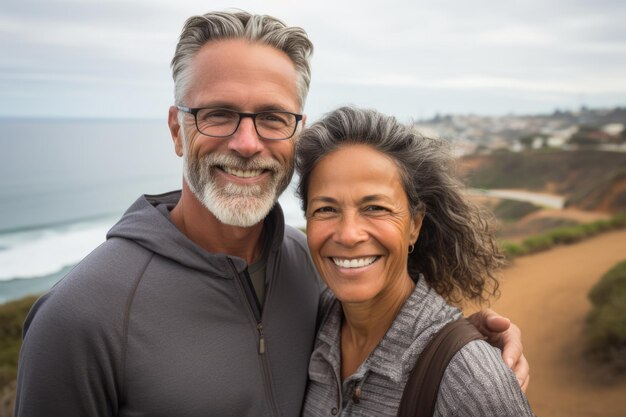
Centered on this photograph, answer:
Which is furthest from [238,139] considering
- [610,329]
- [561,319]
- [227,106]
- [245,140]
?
[561,319]

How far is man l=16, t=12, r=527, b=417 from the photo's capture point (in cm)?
192

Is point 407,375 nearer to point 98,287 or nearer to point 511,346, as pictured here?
point 511,346

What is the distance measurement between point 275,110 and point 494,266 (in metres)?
1.56

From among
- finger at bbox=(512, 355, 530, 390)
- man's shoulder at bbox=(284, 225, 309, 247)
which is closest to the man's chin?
man's shoulder at bbox=(284, 225, 309, 247)

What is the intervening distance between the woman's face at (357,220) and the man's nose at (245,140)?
34 cm

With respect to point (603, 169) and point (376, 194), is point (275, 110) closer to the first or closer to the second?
point (376, 194)

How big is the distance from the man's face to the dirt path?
22.6ft

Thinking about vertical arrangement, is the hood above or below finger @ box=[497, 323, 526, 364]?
above

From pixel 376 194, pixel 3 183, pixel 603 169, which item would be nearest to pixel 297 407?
pixel 376 194

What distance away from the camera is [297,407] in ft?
7.76

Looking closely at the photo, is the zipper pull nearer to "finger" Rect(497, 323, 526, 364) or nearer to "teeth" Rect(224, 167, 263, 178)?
"teeth" Rect(224, 167, 263, 178)

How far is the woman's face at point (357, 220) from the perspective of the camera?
223cm

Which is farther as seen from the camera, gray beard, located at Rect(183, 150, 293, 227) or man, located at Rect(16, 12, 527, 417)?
gray beard, located at Rect(183, 150, 293, 227)

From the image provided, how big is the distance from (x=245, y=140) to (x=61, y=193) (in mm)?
41398
